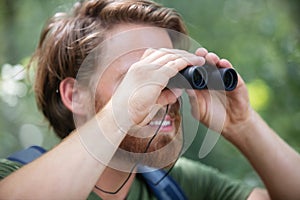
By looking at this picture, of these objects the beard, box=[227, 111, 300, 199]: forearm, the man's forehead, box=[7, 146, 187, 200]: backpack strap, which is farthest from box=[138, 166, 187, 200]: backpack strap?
the man's forehead

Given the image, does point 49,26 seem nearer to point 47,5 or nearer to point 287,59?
point 47,5

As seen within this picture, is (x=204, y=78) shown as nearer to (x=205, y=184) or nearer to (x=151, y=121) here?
(x=151, y=121)

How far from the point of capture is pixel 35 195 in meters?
1.43

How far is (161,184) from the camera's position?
1.88 meters

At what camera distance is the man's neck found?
180cm

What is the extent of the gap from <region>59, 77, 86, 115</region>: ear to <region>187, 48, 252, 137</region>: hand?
339 millimetres

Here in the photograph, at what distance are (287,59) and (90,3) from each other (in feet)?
3.02

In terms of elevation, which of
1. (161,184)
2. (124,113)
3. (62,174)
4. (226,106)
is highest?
(124,113)

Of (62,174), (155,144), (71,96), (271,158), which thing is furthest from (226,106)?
(62,174)

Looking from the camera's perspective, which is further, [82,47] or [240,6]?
[240,6]

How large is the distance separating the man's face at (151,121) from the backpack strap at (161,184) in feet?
0.38

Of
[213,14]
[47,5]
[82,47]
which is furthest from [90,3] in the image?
[213,14]

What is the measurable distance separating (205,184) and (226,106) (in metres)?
0.33

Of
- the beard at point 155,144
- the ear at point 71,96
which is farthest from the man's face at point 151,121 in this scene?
the ear at point 71,96
